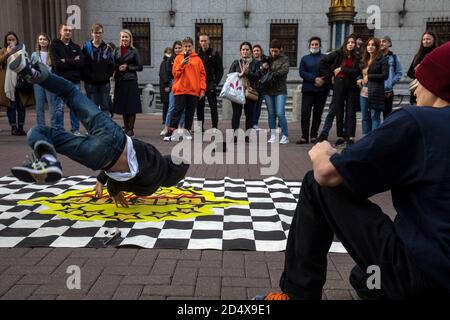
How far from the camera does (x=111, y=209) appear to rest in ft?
12.9

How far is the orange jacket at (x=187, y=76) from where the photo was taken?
7.89m

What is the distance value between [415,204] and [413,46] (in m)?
19.0

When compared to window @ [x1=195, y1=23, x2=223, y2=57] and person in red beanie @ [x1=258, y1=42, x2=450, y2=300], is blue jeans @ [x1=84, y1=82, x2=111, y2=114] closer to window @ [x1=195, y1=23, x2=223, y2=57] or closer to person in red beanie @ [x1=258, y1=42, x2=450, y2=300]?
person in red beanie @ [x1=258, y1=42, x2=450, y2=300]

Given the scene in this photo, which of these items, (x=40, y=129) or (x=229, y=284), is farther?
(x=40, y=129)

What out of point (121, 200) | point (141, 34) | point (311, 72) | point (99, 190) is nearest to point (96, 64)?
point (311, 72)

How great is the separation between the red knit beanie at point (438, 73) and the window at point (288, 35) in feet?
57.4

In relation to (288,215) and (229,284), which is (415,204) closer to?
(229,284)

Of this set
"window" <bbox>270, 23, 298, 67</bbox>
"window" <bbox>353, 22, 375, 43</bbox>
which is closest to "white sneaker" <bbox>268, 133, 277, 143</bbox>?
"window" <bbox>270, 23, 298, 67</bbox>

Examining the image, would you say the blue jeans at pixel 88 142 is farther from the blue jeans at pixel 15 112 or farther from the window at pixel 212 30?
the window at pixel 212 30

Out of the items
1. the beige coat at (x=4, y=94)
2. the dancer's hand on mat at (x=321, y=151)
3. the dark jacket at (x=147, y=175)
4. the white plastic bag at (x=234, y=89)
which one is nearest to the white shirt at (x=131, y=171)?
the dark jacket at (x=147, y=175)

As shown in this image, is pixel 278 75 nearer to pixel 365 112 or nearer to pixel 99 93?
pixel 365 112

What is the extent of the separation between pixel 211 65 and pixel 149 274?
689cm

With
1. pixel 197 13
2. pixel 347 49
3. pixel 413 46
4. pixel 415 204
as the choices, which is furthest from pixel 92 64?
pixel 413 46

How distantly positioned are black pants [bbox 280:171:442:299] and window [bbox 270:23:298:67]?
17.4 m
